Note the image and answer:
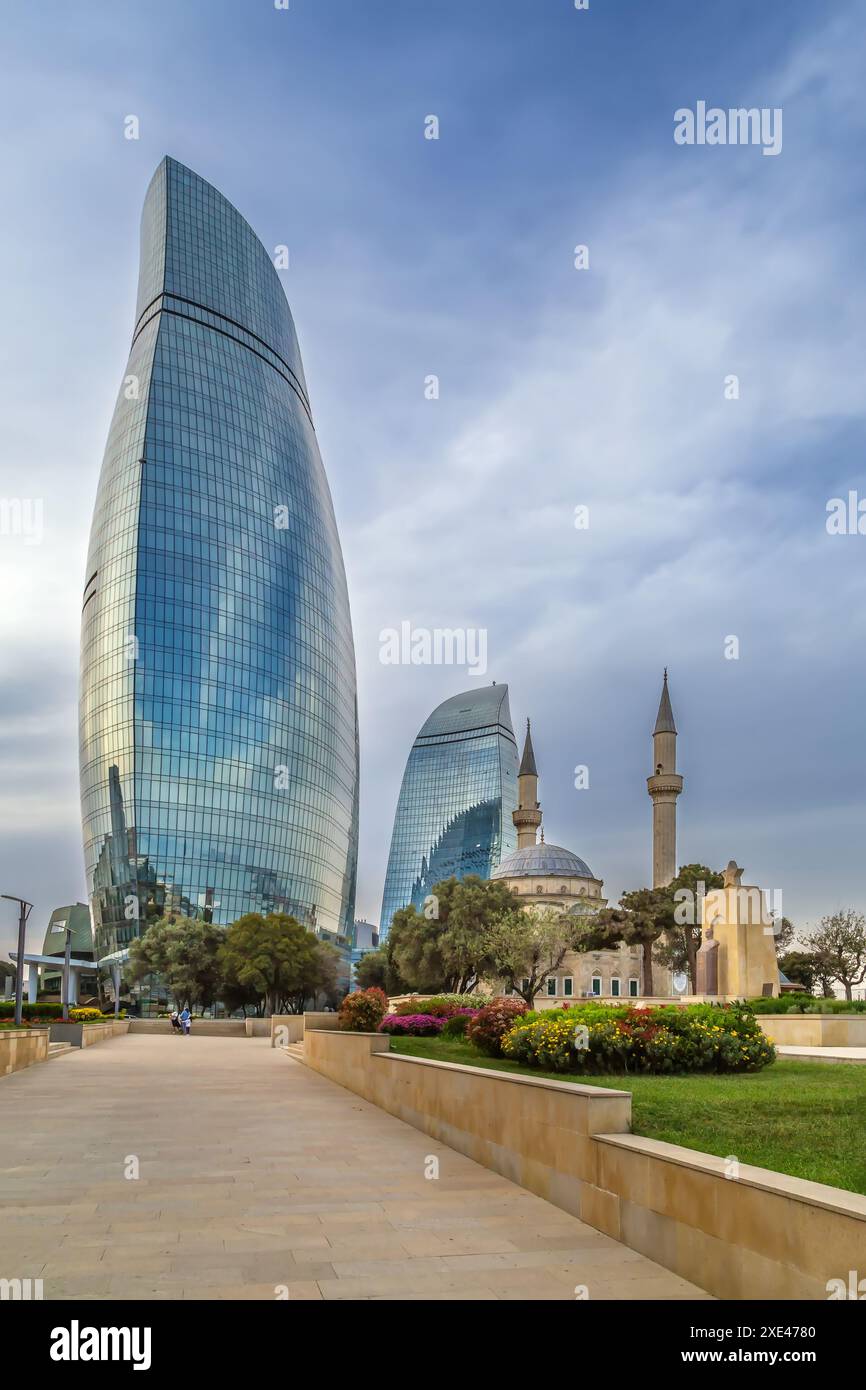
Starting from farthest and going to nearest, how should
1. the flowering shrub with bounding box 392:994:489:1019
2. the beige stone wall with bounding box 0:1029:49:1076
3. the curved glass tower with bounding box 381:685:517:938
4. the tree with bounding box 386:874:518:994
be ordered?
1. the curved glass tower with bounding box 381:685:517:938
2. the tree with bounding box 386:874:518:994
3. the flowering shrub with bounding box 392:994:489:1019
4. the beige stone wall with bounding box 0:1029:49:1076

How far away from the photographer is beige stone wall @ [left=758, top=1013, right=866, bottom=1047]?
27.0 metres

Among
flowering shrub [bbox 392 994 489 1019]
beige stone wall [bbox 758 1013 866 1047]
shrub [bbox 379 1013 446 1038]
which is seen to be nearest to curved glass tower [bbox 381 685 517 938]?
flowering shrub [bbox 392 994 489 1019]

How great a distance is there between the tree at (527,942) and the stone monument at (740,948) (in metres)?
24.0

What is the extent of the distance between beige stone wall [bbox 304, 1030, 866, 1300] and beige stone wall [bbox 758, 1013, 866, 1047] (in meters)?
16.3

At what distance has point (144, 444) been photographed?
366 feet

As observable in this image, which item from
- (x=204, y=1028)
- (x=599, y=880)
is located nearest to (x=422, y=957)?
(x=204, y=1028)

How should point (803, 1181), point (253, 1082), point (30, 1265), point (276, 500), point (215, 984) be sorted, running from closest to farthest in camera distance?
1. point (803, 1181)
2. point (30, 1265)
3. point (253, 1082)
4. point (215, 984)
5. point (276, 500)

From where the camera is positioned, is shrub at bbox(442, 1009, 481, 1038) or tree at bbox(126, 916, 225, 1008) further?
tree at bbox(126, 916, 225, 1008)

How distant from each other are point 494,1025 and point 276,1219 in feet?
26.8

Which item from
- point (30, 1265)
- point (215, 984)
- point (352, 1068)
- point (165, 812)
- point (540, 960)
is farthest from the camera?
point (165, 812)

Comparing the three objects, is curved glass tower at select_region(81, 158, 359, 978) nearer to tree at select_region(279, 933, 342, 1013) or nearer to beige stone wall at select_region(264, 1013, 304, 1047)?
tree at select_region(279, 933, 342, 1013)

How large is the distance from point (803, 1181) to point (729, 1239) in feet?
1.93
